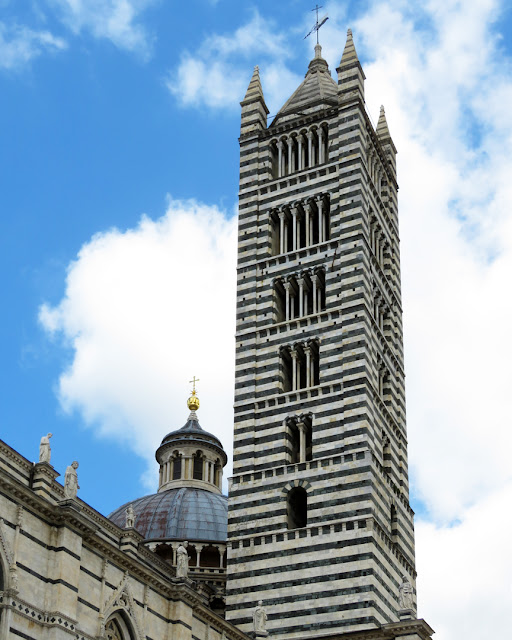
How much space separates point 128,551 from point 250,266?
14.5 metres

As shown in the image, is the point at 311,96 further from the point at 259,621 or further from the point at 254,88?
the point at 259,621

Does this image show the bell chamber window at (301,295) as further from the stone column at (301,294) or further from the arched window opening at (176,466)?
the arched window opening at (176,466)

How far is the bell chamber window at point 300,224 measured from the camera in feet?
125

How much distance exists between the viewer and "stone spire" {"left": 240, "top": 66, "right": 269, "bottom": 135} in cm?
4200

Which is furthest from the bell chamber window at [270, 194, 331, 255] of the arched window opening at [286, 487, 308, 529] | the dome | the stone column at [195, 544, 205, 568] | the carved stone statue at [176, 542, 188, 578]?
the carved stone statue at [176, 542, 188, 578]

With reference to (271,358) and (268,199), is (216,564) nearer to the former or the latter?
(271,358)

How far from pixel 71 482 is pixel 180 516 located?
845 inches

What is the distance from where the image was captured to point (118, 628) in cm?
2506

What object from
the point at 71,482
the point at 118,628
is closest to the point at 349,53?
the point at 71,482

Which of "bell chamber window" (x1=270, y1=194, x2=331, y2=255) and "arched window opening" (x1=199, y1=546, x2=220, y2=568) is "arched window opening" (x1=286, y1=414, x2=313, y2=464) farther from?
"arched window opening" (x1=199, y1=546, x2=220, y2=568)

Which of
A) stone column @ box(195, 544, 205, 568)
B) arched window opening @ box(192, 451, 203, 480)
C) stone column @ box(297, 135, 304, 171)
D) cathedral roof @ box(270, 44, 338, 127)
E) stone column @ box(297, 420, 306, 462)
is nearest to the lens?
stone column @ box(297, 420, 306, 462)

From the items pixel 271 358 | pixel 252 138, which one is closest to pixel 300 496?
pixel 271 358

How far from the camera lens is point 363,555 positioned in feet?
Answer: 103

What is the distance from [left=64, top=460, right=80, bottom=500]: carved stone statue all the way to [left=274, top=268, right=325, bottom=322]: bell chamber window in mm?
13645
